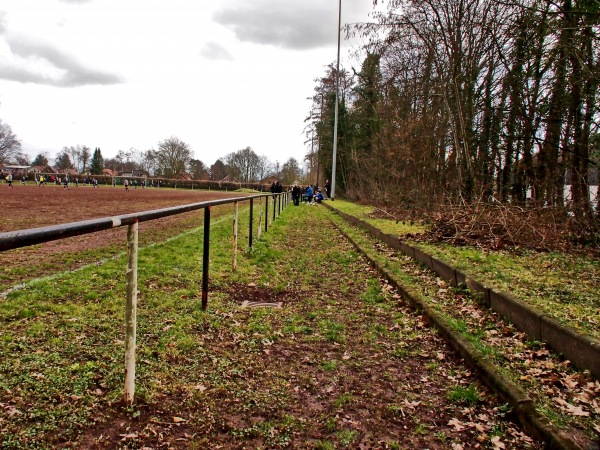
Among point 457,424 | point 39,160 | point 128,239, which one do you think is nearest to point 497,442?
point 457,424

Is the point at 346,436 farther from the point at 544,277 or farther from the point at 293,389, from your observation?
the point at 544,277

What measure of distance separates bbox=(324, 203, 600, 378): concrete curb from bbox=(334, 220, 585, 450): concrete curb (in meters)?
0.63

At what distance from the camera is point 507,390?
2725 mm

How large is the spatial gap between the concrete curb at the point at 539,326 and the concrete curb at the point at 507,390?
63 cm

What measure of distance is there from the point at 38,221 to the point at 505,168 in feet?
45.3

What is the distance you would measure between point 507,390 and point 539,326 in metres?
1.14

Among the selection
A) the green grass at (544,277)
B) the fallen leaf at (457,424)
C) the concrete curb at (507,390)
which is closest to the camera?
the concrete curb at (507,390)

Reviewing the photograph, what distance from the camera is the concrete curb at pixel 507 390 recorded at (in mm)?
2197

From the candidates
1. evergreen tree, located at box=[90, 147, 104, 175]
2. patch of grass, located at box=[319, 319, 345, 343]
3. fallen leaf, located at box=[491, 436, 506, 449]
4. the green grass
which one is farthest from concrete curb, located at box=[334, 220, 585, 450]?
evergreen tree, located at box=[90, 147, 104, 175]

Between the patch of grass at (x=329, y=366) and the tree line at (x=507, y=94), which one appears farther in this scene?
the tree line at (x=507, y=94)

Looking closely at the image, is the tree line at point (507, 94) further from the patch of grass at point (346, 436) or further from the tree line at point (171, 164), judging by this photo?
the tree line at point (171, 164)

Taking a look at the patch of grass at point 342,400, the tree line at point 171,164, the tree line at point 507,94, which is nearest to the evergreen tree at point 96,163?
the tree line at point 171,164

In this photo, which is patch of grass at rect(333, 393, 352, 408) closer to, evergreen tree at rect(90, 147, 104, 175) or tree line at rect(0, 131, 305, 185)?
tree line at rect(0, 131, 305, 185)

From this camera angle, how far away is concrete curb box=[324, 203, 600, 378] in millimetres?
2979
